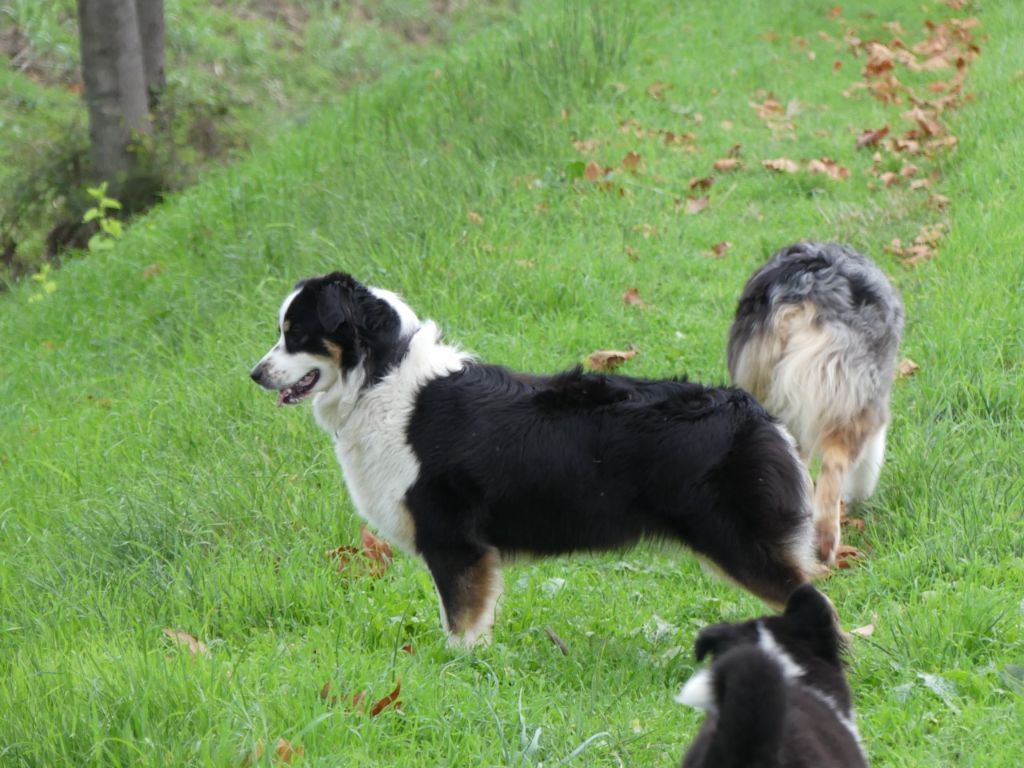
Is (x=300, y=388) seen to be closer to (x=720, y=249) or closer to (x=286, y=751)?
(x=286, y=751)

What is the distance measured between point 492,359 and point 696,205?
2818 mm

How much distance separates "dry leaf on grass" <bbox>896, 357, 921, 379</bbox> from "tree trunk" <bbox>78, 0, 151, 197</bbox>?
7.43 metres

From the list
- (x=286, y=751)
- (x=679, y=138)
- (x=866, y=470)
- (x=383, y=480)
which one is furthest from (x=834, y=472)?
(x=679, y=138)

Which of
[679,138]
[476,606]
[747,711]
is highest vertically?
[747,711]

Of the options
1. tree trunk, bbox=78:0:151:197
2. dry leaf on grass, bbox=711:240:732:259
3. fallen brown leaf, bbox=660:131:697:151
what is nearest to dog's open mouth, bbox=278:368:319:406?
dry leaf on grass, bbox=711:240:732:259

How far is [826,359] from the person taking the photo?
14.7 feet

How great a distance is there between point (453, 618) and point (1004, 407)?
105 inches

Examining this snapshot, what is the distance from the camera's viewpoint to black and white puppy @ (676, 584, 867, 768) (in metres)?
2.28

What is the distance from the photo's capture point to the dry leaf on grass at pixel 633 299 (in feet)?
22.7

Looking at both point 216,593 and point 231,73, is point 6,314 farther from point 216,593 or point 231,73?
point 231,73

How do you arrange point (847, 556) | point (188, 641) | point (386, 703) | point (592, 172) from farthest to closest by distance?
point (592, 172), point (847, 556), point (188, 641), point (386, 703)

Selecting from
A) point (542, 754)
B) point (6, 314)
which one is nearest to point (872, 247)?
point (542, 754)

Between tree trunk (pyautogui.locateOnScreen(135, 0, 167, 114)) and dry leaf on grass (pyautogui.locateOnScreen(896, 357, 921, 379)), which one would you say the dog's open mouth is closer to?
dry leaf on grass (pyautogui.locateOnScreen(896, 357, 921, 379))

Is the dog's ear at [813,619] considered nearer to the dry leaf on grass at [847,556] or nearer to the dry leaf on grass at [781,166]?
the dry leaf on grass at [847,556]
